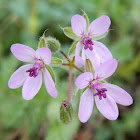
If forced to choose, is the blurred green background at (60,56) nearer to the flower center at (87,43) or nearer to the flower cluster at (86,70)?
the flower cluster at (86,70)

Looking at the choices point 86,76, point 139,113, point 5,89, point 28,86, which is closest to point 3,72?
point 5,89

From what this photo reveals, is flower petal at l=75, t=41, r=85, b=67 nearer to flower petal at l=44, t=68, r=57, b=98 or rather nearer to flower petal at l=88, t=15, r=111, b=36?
flower petal at l=88, t=15, r=111, b=36

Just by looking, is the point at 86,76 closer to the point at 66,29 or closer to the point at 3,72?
the point at 66,29

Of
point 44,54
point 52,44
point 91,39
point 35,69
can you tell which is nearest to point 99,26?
point 91,39

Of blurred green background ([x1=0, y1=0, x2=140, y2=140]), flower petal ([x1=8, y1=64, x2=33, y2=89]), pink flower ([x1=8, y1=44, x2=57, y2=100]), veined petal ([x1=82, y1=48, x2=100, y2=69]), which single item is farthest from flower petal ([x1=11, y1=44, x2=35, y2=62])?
blurred green background ([x1=0, y1=0, x2=140, y2=140])

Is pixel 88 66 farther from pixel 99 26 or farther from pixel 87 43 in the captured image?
pixel 99 26
